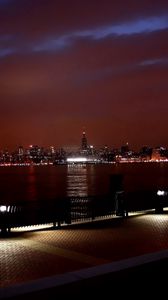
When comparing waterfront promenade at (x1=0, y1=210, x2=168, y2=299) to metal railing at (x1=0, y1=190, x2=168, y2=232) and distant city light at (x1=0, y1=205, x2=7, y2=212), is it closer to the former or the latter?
metal railing at (x1=0, y1=190, x2=168, y2=232)

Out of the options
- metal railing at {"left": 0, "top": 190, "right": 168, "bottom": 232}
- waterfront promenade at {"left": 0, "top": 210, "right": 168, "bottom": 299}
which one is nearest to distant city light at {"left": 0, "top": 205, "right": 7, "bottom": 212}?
metal railing at {"left": 0, "top": 190, "right": 168, "bottom": 232}

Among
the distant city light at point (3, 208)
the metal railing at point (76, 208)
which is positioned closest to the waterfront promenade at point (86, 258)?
the metal railing at point (76, 208)

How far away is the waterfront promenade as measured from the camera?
10.6 metres

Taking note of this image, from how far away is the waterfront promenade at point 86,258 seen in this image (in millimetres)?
10562

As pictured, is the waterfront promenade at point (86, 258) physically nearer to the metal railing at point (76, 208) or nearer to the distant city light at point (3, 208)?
the metal railing at point (76, 208)

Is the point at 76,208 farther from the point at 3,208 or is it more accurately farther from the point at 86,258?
the point at 86,258

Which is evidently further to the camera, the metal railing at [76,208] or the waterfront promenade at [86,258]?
the metal railing at [76,208]

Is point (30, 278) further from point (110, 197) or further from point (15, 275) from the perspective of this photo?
point (110, 197)

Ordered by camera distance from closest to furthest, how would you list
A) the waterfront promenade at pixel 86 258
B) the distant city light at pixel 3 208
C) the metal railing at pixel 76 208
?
the waterfront promenade at pixel 86 258, the distant city light at pixel 3 208, the metal railing at pixel 76 208

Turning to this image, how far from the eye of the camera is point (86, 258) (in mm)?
14555

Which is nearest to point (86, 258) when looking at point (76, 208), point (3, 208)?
point (3, 208)

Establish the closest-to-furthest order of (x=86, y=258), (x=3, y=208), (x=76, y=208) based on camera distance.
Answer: (x=86, y=258), (x=3, y=208), (x=76, y=208)

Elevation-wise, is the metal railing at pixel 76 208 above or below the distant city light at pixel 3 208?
below

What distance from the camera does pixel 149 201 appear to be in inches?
1054
